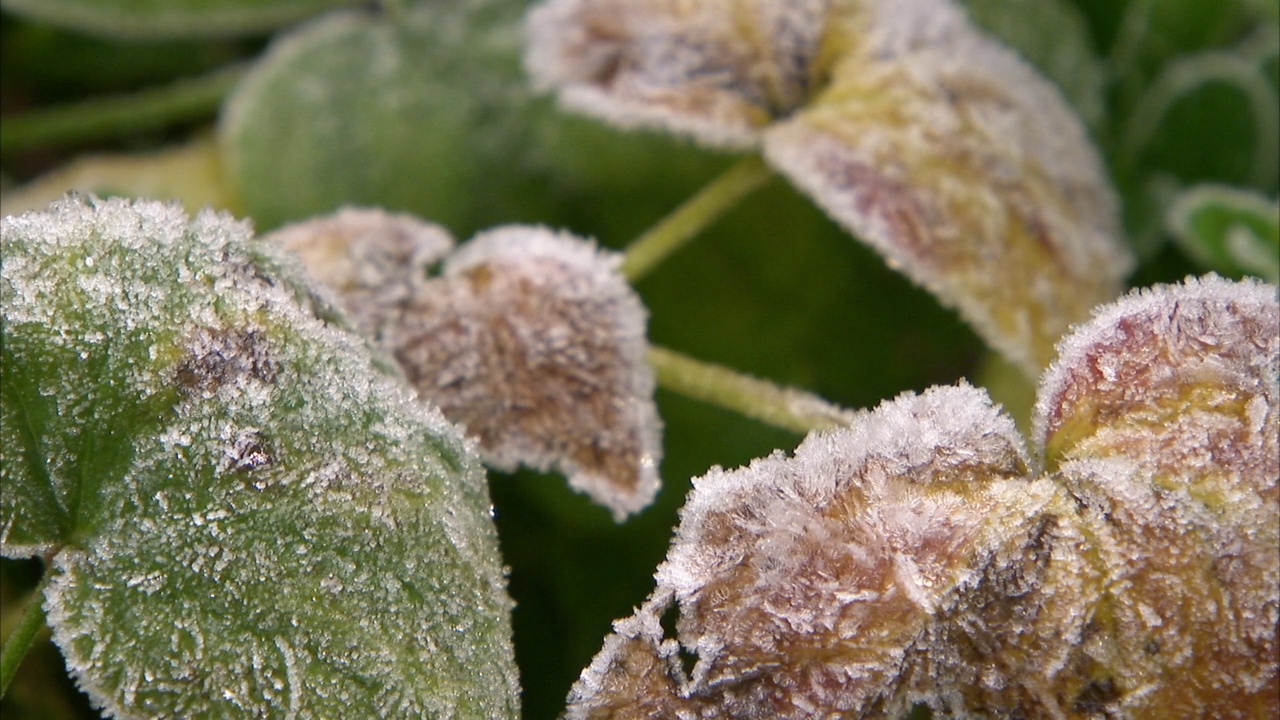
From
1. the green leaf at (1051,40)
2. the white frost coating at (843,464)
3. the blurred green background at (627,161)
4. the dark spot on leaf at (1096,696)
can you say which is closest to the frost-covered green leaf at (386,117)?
the blurred green background at (627,161)

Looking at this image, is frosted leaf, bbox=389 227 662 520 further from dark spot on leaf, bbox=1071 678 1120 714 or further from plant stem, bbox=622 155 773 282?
dark spot on leaf, bbox=1071 678 1120 714

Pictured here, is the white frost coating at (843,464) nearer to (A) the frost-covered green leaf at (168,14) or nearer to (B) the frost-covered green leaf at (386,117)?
(B) the frost-covered green leaf at (386,117)

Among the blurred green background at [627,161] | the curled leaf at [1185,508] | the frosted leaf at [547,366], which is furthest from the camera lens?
the blurred green background at [627,161]

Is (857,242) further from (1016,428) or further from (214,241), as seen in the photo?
(214,241)


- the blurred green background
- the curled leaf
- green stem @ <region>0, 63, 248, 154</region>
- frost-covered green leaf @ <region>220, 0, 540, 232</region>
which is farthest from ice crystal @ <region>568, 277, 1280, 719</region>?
green stem @ <region>0, 63, 248, 154</region>

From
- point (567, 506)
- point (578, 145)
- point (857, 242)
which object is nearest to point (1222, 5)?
point (857, 242)

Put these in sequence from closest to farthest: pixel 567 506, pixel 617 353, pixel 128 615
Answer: pixel 128 615
pixel 617 353
pixel 567 506

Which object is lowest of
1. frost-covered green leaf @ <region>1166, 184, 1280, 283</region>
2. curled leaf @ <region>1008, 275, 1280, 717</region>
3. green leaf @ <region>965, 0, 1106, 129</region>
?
curled leaf @ <region>1008, 275, 1280, 717</region>
